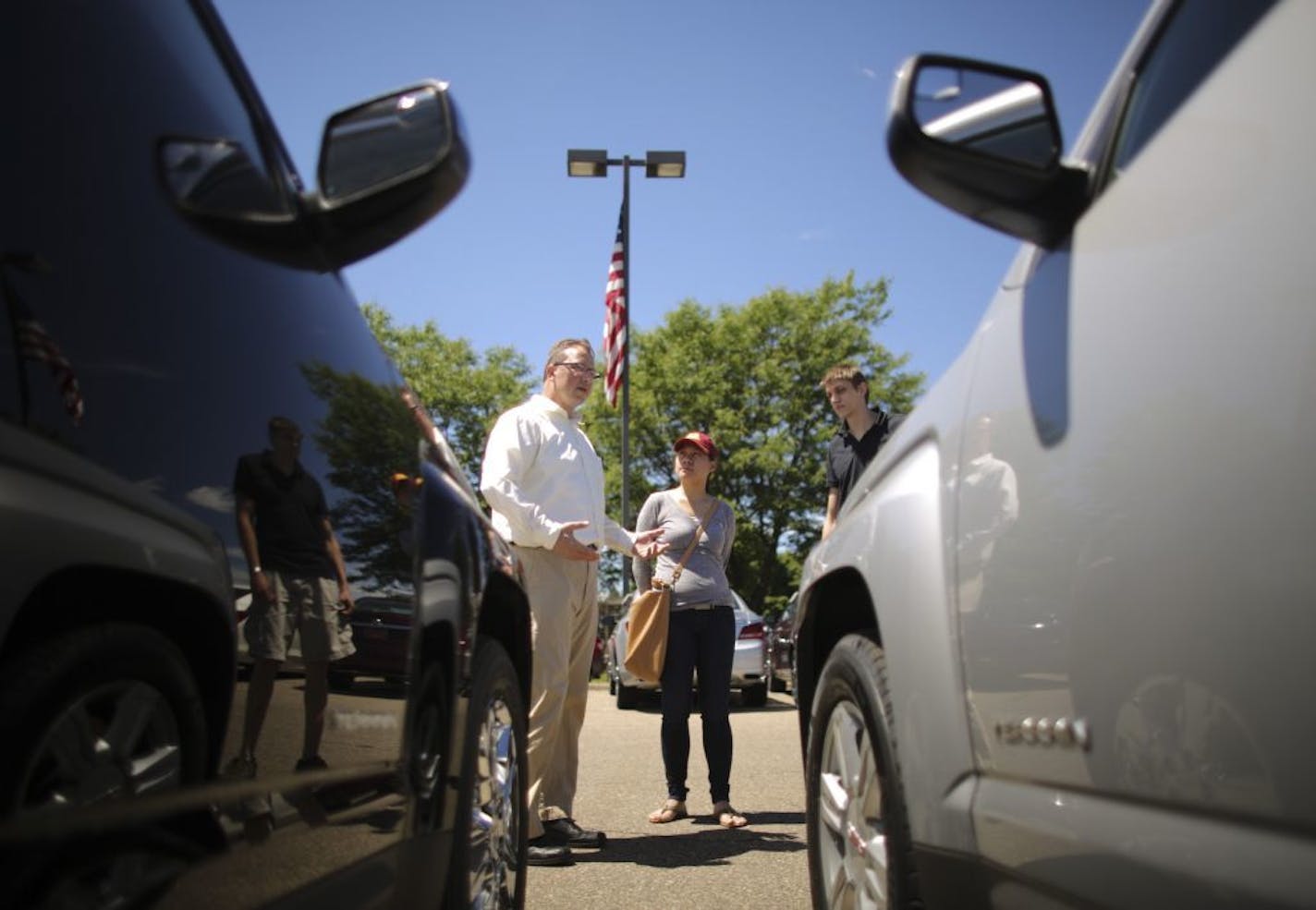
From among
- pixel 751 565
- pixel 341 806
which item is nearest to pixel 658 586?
pixel 341 806

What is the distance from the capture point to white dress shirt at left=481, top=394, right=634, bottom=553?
4586 millimetres

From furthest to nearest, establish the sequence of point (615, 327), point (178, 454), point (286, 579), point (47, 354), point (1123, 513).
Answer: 1. point (615, 327)
2. point (286, 579)
3. point (1123, 513)
4. point (178, 454)
5. point (47, 354)

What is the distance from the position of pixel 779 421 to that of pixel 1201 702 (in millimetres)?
29569

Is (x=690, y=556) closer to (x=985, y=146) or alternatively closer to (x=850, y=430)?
(x=850, y=430)

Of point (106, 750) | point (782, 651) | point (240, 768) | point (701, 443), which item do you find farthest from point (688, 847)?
point (782, 651)

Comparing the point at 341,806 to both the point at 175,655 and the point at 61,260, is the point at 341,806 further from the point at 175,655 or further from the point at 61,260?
the point at 61,260

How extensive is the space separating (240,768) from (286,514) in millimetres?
341

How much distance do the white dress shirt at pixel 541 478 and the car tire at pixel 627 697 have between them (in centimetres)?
829

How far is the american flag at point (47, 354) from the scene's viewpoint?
1.09 m

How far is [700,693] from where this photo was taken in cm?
568

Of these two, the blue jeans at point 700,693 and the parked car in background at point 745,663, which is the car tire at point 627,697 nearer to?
the parked car in background at point 745,663

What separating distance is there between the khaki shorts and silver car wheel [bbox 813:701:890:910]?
3.48 ft

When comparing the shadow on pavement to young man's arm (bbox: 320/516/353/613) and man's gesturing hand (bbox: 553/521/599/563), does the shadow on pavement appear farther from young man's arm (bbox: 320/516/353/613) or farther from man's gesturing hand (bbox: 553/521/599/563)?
young man's arm (bbox: 320/516/353/613)

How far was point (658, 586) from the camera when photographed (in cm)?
564
